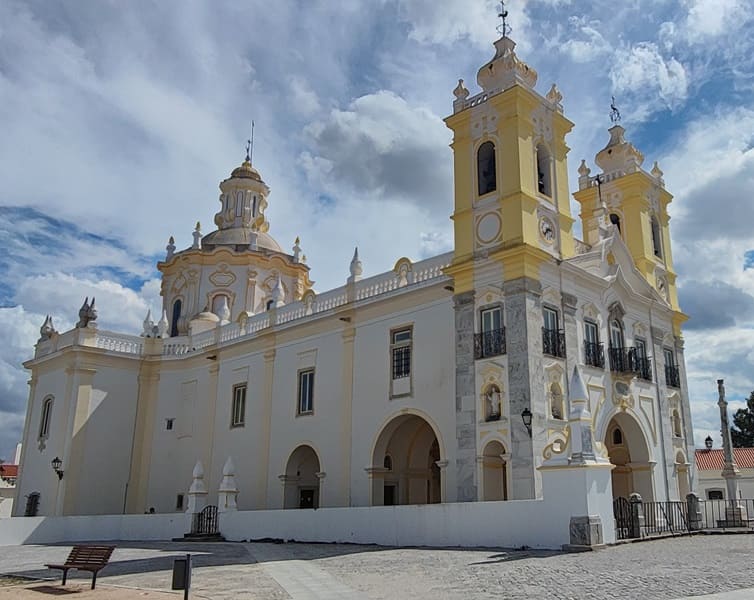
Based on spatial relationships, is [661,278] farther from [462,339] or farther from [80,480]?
[80,480]

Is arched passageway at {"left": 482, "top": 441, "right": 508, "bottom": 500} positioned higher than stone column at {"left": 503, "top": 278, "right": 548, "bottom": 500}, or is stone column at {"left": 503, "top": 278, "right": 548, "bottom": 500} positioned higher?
stone column at {"left": 503, "top": 278, "right": 548, "bottom": 500}

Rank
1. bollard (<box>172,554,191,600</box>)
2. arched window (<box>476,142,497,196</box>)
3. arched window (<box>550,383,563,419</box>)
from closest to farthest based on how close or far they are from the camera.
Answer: bollard (<box>172,554,191,600</box>) → arched window (<box>550,383,563,419</box>) → arched window (<box>476,142,497,196</box>)

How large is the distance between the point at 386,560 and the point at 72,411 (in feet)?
60.9

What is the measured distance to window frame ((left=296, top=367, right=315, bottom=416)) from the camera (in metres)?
24.8

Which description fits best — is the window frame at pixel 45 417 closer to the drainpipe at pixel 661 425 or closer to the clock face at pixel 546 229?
the clock face at pixel 546 229

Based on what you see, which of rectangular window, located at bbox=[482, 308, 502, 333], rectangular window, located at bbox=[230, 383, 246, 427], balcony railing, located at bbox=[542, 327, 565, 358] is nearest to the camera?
balcony railing, located at bbox=[542, 327, 565, 358]

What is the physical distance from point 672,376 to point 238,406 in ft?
49.8

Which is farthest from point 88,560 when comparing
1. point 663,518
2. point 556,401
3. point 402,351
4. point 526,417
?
point 663,518

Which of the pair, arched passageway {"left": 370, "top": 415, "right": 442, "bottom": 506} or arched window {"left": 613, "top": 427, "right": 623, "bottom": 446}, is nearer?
→ arched passageway {"left": 370, "top": 415, "right": 442, "bottom": 506}

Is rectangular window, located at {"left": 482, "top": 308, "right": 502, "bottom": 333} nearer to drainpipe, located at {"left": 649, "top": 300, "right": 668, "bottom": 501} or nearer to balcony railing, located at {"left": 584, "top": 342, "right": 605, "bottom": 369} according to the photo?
balcony railing, located at {"left": 584, "top": 342, "right": 605, "bottom": 369}

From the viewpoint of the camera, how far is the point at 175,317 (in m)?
34.9

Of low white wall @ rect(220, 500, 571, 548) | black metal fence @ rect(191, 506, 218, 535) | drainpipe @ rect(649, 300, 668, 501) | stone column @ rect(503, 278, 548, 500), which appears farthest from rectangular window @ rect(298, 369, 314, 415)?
drainpipe @ rect(649, 300, 668, 501)

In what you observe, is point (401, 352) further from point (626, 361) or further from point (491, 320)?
point (626, 361)

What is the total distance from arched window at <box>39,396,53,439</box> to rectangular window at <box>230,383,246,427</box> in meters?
7.66
